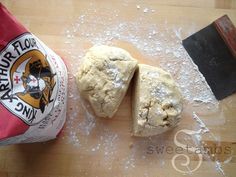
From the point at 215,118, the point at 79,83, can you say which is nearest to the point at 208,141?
the point at 215,118

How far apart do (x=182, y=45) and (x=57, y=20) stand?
50cm

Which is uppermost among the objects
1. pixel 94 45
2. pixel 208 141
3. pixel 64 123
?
pixel 94 45

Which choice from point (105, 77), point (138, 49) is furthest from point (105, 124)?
point (138, 49)

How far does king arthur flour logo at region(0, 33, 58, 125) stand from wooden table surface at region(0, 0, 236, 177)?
31 centimetres

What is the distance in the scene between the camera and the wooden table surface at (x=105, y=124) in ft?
4.17

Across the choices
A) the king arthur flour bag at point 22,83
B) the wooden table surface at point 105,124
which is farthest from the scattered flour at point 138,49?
the king arthur flour bag at point 22,83

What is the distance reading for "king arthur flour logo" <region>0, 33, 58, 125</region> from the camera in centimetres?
89

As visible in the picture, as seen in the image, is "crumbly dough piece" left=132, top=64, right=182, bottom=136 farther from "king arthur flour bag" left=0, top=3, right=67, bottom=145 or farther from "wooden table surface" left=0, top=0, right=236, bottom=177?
"king arthur flour bag" left=0, top=3, right=67, bottom=145

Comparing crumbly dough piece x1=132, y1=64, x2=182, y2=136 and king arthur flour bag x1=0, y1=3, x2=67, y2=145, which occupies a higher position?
king arthur flour bag x1=0, y1=3, x2=67, y2=145

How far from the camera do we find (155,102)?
1.21 m

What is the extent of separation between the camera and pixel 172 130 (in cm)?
129

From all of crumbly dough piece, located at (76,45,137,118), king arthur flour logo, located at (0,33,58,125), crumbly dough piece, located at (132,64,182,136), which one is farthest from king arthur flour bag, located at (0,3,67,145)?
crumbly dough piece, located at (132,64,182,136)

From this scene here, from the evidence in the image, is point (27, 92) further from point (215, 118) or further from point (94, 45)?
point (215, 118)

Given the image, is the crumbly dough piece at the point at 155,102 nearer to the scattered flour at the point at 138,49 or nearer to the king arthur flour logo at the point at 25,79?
the scattered flour at the point at 138,49
